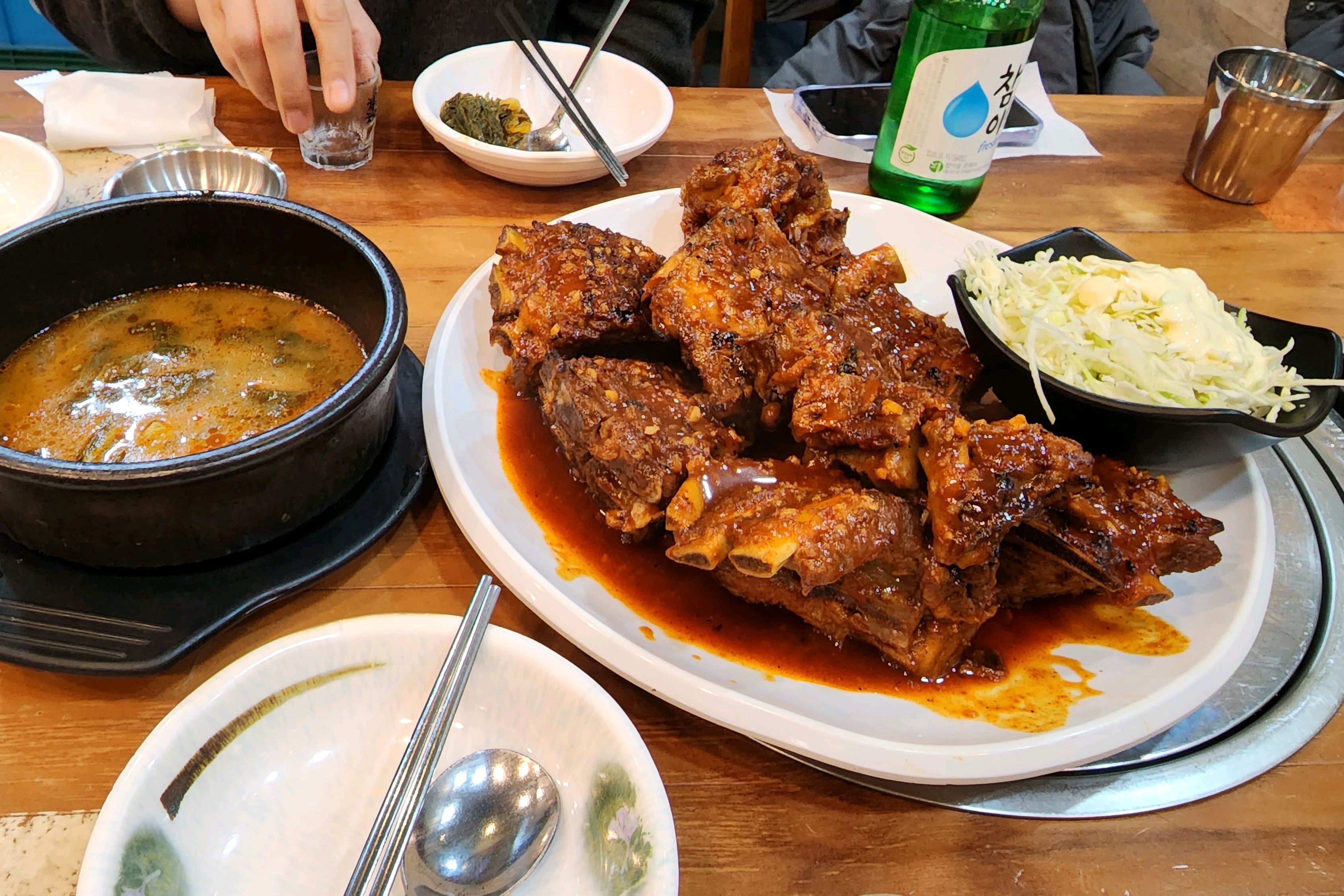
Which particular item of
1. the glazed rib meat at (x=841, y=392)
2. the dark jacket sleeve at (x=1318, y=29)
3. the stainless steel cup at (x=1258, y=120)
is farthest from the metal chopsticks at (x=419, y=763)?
the dark jacket sleeve at (x=1318, y=29)

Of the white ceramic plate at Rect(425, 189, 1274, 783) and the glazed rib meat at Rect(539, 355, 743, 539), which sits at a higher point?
the glazed rib meat at Rect(539, 355, 743, 539)

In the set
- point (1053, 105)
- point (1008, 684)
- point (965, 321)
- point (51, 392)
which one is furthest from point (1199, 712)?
point (1053, 105)

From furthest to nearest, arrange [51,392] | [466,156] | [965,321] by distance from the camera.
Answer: [466,156] → [965,321] → [51,392]

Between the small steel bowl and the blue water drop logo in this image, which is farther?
the small steel bowl

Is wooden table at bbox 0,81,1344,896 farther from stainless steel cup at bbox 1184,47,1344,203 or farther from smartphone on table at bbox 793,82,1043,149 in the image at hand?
stainless steel cup at bbox 1184,47,1344,203

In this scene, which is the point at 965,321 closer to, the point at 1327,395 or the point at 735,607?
the point at 1327,395

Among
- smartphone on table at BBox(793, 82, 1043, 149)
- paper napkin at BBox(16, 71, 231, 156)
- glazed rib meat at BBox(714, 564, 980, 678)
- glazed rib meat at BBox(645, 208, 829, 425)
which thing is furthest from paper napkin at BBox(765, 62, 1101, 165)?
glazed rib meat at BBox(714, 564, 980, 678)

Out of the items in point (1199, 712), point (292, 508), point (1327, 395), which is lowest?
point (1199, 712)
